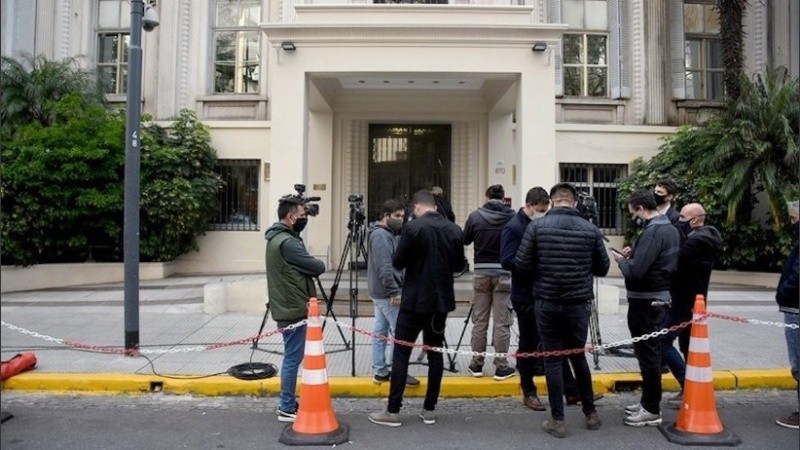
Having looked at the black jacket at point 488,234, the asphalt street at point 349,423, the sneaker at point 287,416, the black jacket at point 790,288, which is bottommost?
the asphalt street at point 349,423

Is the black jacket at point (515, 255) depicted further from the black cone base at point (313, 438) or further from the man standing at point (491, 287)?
the black cone base at point (313, 438)

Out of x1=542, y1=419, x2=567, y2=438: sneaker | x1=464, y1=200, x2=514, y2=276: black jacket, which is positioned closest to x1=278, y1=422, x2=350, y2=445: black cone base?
x1=542, y1=419, x2=567, y2=438: sneaker

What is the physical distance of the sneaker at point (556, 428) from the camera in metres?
4.81

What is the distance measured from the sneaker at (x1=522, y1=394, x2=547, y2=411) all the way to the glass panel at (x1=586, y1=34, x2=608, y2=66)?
39.1 ft

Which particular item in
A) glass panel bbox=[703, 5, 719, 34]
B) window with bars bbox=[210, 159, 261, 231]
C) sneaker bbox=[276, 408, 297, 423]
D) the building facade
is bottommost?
sneaker bbox=[276, 408, 297, 423]

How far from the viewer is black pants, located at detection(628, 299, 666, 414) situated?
16.3ft

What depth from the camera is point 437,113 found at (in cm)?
1337

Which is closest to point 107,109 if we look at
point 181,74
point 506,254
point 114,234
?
point 181,74

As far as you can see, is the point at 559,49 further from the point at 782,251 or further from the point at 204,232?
the point at 204,232

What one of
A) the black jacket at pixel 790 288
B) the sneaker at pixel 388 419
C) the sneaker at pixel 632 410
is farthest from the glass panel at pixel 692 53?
the sneaker at pixel 388 419

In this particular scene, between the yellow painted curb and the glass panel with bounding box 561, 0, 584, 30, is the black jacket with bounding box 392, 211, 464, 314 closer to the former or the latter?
the yellow painted curb

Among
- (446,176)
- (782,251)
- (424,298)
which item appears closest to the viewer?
(424,298)

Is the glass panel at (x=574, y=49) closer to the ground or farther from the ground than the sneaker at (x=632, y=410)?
farther from the ground

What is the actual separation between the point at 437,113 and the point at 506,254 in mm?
8198
